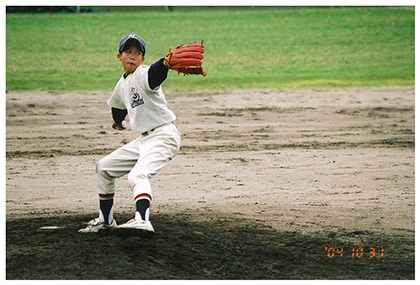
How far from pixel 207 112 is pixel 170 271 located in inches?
257

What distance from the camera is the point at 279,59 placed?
16203 mm

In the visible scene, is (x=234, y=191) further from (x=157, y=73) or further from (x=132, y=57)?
(x=157, y=73)

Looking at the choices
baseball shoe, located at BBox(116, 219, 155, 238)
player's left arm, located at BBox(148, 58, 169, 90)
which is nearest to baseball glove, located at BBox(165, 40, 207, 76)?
player's left arm, located at BBox(148, 58, 169, 90)

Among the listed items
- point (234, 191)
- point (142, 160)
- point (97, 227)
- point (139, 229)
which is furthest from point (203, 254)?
point (234, 191)

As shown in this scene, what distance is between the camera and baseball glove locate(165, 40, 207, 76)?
423cm

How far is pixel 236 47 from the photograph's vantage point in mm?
17750

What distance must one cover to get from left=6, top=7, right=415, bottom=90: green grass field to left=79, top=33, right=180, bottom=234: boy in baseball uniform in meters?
8.27

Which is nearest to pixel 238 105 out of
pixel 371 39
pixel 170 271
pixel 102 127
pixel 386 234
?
pixel 102 127

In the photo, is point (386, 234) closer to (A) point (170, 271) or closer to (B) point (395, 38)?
(A) point (170, 271)

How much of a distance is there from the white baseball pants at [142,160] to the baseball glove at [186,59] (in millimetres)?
457

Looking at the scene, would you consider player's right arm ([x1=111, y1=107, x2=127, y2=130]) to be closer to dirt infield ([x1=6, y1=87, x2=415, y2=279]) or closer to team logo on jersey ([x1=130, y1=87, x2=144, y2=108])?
team logo on jersey ([x1=130, y1=87, x2=144, y2=108])

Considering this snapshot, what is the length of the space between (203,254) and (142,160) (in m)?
0.76

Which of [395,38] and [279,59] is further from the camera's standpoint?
[395,38]
